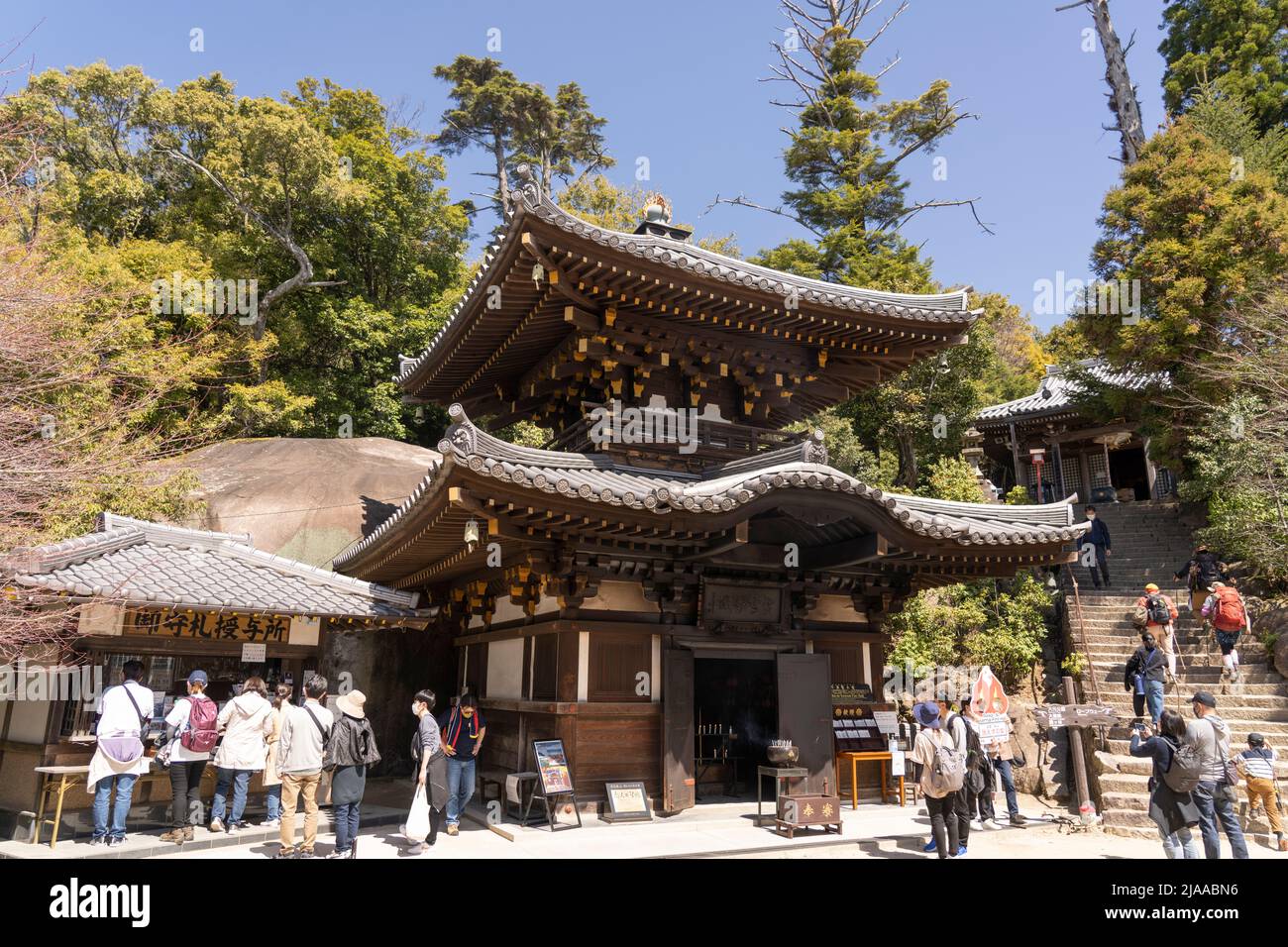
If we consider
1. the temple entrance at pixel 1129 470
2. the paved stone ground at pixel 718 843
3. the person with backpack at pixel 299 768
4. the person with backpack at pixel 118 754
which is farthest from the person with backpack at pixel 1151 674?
the temple entrance at pixel 1129 470

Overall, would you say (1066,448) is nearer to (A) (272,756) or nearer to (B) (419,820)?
(B) (419,820)

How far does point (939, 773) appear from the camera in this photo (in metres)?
8.39

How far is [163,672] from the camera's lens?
11.2 meters

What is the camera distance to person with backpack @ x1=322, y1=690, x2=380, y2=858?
8.02 meters

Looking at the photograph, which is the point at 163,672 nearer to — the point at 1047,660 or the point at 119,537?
the point at 119,537

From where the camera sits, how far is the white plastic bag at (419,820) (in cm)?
889

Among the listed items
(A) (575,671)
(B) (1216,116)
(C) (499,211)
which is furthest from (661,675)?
(C) (499,211)

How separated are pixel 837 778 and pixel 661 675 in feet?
12.1

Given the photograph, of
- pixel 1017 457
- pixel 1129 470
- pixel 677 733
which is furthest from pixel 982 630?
pixel 1129 470

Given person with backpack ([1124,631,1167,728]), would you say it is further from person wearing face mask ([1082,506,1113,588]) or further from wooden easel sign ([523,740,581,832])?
wooden easel sign ([523,740,581,832])

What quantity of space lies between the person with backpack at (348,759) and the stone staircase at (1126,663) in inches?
411

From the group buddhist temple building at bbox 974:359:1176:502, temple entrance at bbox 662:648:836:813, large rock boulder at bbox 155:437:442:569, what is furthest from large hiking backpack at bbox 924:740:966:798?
buddhist temple building at bbox 974:359:1176:502

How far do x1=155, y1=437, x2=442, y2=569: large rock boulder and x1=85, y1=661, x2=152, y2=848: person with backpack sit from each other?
7825 mm

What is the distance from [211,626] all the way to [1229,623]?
58.1 ft
